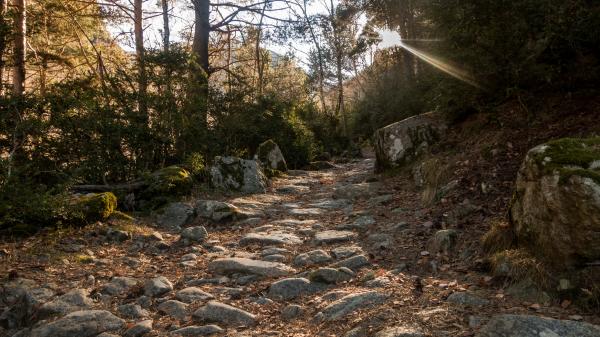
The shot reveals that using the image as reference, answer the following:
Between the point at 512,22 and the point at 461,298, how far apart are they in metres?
4.98

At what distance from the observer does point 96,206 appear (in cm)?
620

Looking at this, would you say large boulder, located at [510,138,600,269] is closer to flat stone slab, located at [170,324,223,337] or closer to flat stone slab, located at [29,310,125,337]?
flat stone slab, located at [170,324,223,337]

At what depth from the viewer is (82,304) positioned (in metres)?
3.92

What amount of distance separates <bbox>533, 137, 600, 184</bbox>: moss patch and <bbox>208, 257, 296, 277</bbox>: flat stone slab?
280 cm

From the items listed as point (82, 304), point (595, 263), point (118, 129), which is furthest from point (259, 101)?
point (595, 263)

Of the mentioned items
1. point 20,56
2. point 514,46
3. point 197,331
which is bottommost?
point 197,331

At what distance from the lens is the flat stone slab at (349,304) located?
3502 millimetres

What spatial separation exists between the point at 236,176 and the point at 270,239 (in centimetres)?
380

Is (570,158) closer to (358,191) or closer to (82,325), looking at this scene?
(82,325)

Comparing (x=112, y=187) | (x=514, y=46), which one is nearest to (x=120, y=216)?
(x=112, y=187)

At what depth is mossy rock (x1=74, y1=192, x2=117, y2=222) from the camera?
6.05m

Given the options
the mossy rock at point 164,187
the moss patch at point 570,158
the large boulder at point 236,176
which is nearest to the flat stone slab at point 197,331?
the moss patch at point 570,158

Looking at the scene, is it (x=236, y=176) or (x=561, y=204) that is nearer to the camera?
(x=561, y=204)

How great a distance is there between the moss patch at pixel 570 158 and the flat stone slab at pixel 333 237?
8.93ft
